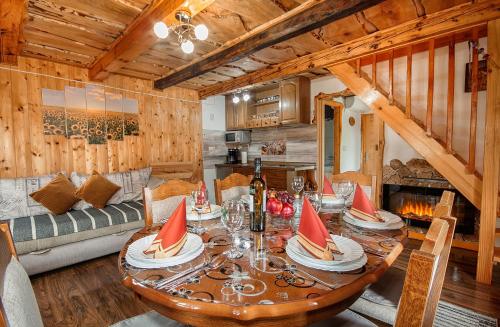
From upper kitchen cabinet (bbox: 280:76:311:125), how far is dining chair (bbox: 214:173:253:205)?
2.20 meters

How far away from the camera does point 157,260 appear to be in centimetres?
88

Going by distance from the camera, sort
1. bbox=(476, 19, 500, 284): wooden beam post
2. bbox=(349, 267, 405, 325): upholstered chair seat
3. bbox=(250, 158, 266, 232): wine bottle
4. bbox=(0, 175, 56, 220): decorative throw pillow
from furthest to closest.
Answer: bbox=(0, 175, 56, 220): decorative throw pillow → bbox=(476, 19, 500, 284): wooden beam post → bbox=(250, 158, 266, 232): wine bottle → bbox=(349, 267, 405, 325): upholstered chair seat

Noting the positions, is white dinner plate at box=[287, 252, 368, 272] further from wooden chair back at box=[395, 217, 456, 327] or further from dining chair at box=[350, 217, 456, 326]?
wooden chair back at box=[395, 217, 456, 327]

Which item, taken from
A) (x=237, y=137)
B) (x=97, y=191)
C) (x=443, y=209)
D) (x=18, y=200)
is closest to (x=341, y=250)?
(x=443, y=209)

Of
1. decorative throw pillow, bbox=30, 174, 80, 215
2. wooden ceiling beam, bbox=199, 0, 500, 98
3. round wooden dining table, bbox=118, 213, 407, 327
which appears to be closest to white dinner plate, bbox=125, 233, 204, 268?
round wooden dining table, bbox=118, 213, 407, 327

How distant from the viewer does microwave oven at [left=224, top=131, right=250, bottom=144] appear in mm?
5059

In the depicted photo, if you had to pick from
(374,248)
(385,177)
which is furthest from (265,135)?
(374,248)

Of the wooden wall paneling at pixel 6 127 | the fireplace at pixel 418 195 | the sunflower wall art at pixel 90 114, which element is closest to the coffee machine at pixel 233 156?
the sunflower wall art at pixel 90 114

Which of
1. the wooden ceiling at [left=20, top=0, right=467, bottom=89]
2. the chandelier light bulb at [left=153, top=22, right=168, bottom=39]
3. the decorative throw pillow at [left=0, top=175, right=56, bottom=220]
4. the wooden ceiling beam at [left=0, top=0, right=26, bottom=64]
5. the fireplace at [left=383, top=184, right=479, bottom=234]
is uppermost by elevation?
the wooden ceiling at [left=20, top=0, right=467, bottom=89]

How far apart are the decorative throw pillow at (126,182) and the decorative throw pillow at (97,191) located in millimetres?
116

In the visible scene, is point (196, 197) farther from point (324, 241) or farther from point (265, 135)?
point (265, 135)

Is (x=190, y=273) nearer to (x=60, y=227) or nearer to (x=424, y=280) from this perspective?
(x=424, y=280)

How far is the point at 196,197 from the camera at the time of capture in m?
1.62

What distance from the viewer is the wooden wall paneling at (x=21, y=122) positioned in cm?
298
